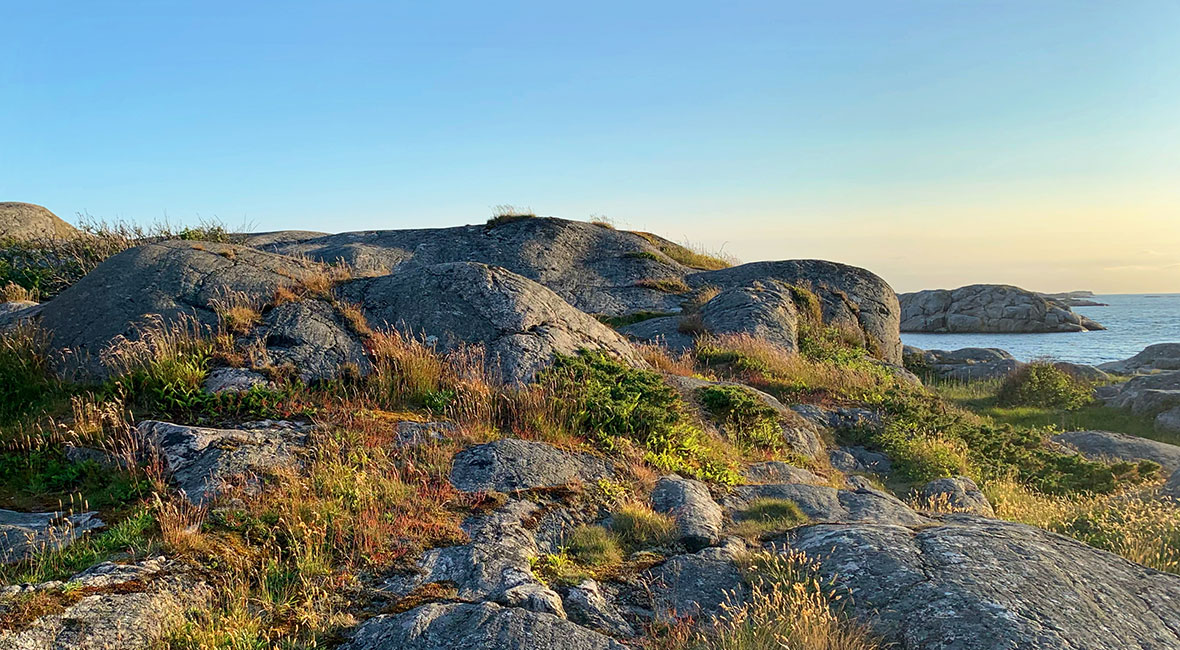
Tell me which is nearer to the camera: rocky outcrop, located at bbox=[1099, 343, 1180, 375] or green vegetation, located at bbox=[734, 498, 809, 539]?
green vegetation, located at bbox=[734, 498, 809, 539]

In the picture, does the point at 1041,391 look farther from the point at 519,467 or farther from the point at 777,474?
the point at 519,467

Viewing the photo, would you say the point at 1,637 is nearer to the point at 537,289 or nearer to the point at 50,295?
the point at 537,289

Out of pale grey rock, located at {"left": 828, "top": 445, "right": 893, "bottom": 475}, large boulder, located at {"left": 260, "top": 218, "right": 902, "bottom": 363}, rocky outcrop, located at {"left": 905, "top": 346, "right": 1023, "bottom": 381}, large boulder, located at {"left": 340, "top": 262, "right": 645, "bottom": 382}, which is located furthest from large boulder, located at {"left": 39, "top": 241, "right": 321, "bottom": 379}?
rocky outcrop, located at {"left": 905, "top": 346, "right": 1023, "bottom": 381}

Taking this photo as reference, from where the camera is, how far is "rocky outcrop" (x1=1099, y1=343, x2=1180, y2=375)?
34094 millimetres

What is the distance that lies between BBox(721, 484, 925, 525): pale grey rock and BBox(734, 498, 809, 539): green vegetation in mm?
143

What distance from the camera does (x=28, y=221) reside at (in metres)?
23.2

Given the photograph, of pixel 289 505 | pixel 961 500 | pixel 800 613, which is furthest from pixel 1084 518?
pixel 289 505

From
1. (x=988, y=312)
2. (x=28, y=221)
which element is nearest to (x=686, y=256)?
(x=28, y=221)

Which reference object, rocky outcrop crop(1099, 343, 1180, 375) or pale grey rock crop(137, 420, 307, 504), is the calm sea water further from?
pale grey rock crop(137, 420, 307, 504)

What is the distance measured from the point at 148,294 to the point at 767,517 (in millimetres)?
10300

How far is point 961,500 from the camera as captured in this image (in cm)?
996

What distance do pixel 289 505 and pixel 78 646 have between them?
6.34 ft

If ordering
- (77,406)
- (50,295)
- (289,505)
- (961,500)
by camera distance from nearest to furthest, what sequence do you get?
1. (289,505)
2. (77,406)
3. (961,500)
4. (50,295)

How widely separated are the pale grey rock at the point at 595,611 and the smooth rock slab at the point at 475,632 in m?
0.26
